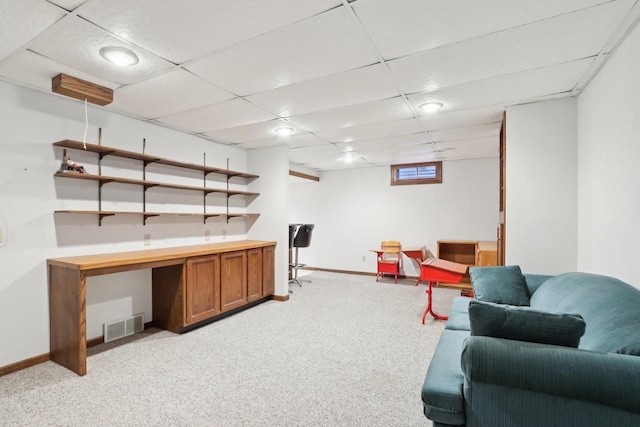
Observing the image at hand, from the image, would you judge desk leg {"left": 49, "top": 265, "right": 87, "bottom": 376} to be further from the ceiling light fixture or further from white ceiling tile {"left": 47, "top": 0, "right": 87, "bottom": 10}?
the ceiling light fixture

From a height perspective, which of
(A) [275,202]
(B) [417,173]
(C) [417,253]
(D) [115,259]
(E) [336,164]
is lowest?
(C) [417,253]

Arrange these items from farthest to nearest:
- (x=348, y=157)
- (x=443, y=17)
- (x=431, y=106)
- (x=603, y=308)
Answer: (x=348, y=157), (x=431, y=106), (x=443, y=17), (x=603, y=308)

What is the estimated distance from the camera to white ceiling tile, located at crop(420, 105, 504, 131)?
3192 millimetres

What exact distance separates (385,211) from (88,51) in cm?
558

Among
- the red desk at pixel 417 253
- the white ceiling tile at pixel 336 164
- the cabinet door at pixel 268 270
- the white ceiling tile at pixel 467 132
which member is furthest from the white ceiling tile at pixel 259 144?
the red desk at pixel 417 253

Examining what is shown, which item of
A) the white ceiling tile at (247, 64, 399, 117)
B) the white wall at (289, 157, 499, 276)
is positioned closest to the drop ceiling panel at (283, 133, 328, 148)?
the white ceiling tile at (247, 64, 399, 117)

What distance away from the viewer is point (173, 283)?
3.43 m

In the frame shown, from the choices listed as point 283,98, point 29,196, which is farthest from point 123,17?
point 29,196

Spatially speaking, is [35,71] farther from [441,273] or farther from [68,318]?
[441,273]

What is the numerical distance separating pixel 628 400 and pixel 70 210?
157 inches

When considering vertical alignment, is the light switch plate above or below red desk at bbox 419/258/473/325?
above

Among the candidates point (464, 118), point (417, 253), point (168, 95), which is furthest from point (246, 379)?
point (417, 253)

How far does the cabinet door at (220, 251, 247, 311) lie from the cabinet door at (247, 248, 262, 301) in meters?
0.08

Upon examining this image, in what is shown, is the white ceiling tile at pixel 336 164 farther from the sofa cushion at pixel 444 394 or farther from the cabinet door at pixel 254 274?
the sofa cushion at pixel 444 394
